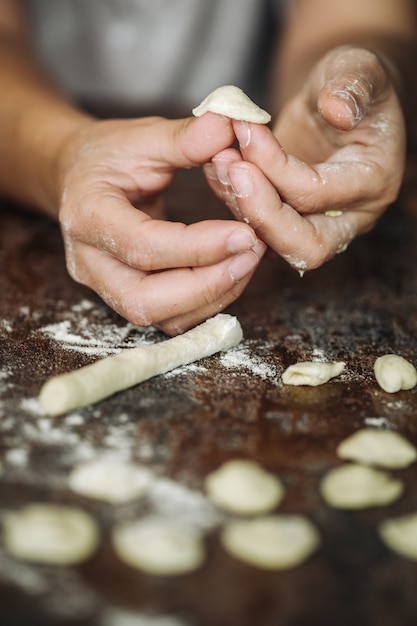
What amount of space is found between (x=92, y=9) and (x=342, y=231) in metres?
1.37

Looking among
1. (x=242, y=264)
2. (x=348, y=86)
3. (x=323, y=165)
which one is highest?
(x=348, y=86)

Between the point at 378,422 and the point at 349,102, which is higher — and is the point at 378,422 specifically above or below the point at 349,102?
below

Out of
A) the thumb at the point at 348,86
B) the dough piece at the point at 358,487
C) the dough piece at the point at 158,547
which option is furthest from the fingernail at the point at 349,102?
the dough piece at the point at 158,547

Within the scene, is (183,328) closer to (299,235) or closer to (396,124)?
(299,235)

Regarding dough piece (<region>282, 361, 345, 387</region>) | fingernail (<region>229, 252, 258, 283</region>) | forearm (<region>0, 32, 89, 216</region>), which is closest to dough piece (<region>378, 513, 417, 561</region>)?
dough piece (<region>282, 361, 345, 387</region>)

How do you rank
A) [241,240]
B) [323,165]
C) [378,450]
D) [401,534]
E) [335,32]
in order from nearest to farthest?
[401,534] → [378,450] → [241,240] → [323,165] → [335,32]

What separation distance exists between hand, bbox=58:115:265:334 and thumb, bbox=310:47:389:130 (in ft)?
0.43

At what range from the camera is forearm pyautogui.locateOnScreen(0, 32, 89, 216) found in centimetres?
130

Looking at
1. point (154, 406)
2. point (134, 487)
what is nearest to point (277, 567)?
point (134, 487)

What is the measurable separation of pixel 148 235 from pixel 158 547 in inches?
16.5

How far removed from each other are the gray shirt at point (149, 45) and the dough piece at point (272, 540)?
5.46 feet

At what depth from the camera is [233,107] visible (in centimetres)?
92

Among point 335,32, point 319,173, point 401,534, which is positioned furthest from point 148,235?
point 335,32

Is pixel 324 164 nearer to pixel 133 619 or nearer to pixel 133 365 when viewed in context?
pixel 133 365
